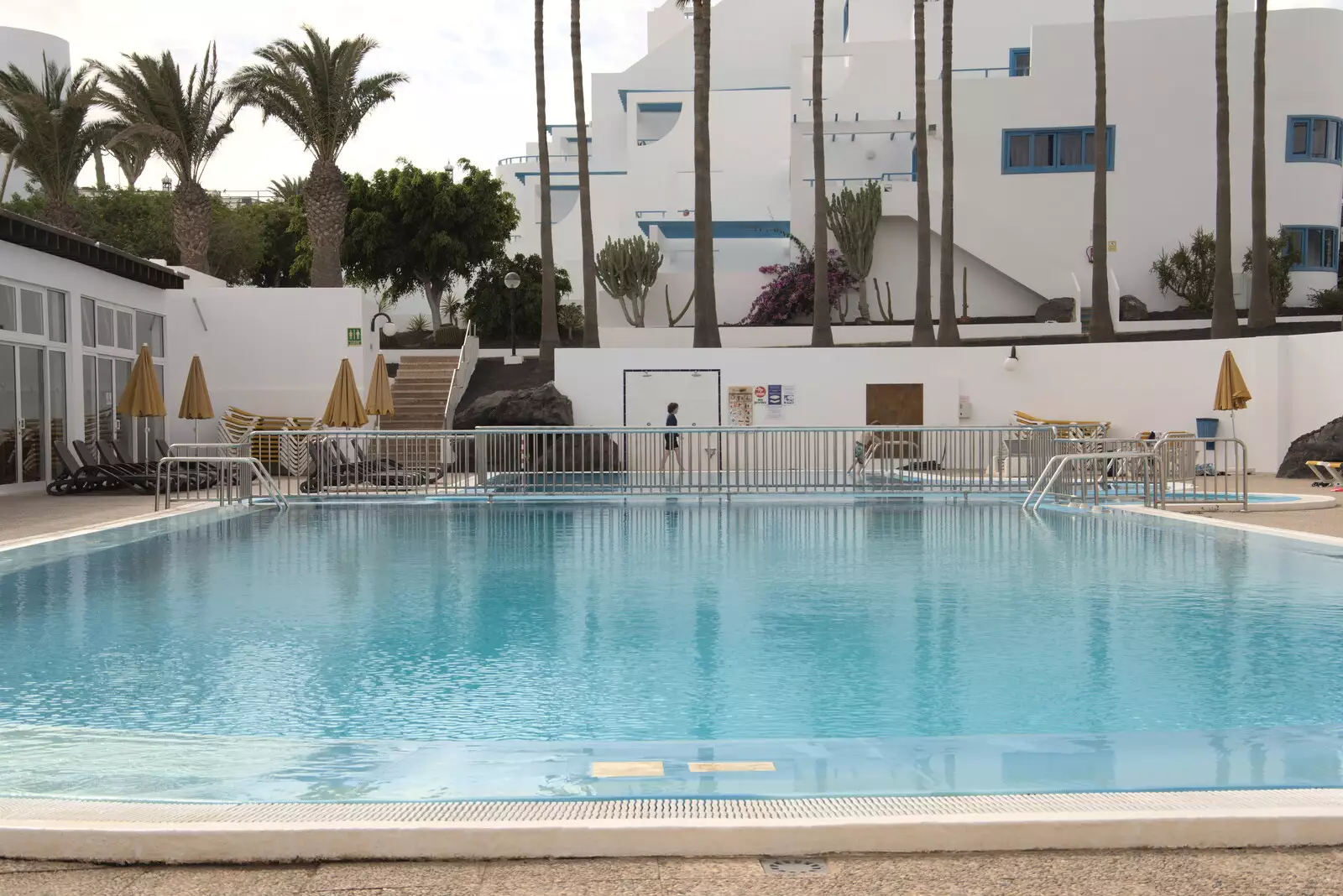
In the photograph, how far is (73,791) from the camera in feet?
15.2

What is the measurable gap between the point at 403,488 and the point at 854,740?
15.2 metres

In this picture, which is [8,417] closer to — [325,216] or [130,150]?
[325,216]

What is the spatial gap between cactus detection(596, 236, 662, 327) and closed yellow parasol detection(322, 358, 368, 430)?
17.2 metres

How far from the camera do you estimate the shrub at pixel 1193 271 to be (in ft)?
113

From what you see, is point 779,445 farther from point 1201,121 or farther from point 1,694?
point 1201,121

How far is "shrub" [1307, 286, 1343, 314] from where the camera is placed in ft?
111

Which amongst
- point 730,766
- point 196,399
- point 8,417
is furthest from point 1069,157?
point 730,766

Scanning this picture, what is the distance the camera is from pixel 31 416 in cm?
2016

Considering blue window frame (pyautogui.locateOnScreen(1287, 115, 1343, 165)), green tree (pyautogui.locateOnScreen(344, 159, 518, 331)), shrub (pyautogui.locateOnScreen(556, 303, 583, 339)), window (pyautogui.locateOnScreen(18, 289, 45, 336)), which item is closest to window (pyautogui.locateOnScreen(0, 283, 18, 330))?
window (pyautogui.locateOnScreen(18, 289, 45, 336))

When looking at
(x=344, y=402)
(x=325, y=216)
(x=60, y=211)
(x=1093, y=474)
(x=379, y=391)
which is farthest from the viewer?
(x=60, y=211)

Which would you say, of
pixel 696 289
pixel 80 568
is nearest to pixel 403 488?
A: pixel 80 568

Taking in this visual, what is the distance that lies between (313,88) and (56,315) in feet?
37.8

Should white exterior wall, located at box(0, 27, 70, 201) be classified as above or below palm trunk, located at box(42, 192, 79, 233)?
above

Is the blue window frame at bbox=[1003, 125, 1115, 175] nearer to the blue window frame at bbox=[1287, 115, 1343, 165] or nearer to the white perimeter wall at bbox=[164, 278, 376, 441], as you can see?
the blue window frame at bbox=[1287, 115, 1343, 165]
